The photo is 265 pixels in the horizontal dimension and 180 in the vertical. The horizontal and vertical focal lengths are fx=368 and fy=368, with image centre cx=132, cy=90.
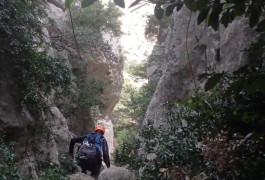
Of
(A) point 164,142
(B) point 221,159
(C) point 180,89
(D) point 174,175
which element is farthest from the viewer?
(C) point 180,89

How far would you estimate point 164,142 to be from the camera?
5340mm

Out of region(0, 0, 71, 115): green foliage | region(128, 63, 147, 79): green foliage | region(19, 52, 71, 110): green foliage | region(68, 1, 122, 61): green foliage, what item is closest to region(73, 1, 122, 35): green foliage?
region(68, 1, 122, 61): green foliage

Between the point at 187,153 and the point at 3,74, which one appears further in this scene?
the point at 3,74

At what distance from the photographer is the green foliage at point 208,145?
4.14 metres

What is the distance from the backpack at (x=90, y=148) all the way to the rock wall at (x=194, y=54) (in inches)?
82.7

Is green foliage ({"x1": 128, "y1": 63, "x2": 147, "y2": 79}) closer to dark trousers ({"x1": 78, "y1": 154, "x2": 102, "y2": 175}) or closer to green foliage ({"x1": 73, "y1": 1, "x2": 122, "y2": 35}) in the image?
green foliage ({"x1": 73, "y1": 1, "x2": 122, "y2": 35})

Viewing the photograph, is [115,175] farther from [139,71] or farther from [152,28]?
[152,28]

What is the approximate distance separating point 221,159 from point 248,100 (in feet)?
3.87

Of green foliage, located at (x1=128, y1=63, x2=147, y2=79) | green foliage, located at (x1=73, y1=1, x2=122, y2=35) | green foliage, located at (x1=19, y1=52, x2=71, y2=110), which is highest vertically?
green foliage, located at (x1=73, y1=1, x2=122, y2=35)

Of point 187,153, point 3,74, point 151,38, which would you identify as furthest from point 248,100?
point 151,38

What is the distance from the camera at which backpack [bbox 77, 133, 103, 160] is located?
25.2 ft

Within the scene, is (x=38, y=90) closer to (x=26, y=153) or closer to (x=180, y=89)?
(x=26, y=153)

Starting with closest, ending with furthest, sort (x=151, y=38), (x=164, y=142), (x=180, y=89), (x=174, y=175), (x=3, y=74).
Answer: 1. (x=174, y=175)
2. (x=164, y=142)
3. (x=3, y=74)
4. (x=180, y=89)
5. (x=151, y=38)

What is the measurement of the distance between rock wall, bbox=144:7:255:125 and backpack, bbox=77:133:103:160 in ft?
6.89
